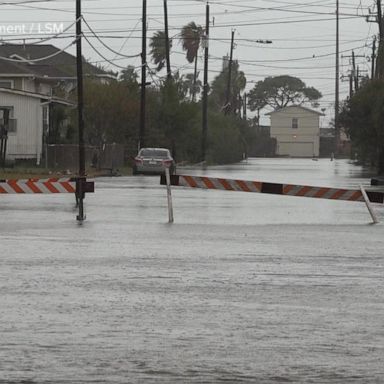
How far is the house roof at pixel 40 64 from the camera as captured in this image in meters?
73.5

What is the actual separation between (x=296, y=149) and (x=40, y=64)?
301 ft

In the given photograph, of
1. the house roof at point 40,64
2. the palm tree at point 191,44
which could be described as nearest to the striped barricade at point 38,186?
the house roof at point 40,64

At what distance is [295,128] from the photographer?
183125 millimetres

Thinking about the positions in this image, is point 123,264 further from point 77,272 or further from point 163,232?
point 163,232

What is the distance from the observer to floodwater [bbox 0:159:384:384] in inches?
340

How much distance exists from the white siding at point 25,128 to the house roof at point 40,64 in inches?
361

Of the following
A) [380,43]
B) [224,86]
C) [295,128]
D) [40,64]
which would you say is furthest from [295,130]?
[380,43]

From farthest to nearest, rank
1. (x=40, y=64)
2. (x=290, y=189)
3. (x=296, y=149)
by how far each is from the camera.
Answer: (x=296, y=149) < (x=40, y=64) < (x=290, y=189)

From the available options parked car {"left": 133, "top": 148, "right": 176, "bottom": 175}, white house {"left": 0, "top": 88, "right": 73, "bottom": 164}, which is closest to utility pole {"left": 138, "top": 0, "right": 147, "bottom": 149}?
white house {"left": 0, "top": 88, "right": 73, "bottom": 164}

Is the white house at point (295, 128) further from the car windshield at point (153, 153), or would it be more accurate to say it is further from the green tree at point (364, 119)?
the car windshield at point (153, 153)

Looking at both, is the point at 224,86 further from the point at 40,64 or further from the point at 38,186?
the point at 38,186

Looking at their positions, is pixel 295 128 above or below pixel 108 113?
below

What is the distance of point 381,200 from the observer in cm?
2397

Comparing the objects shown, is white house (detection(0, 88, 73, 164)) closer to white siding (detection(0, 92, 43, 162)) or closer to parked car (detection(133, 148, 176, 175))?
white siding (detection(0, 92, 43, 162))
